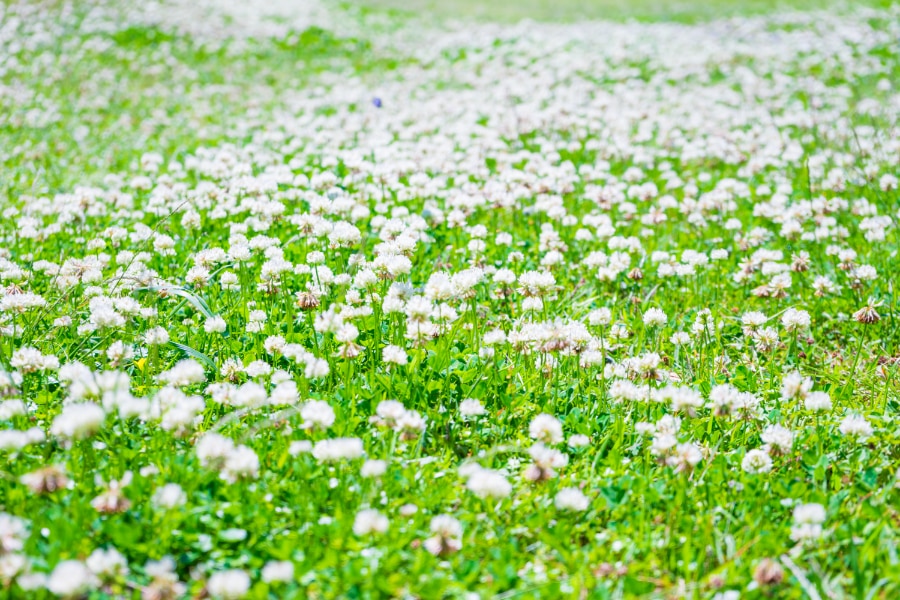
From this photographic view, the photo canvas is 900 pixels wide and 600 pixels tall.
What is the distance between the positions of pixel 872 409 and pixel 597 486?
5.10 feet

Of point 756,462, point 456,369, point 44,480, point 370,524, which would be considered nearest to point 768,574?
point 756,462

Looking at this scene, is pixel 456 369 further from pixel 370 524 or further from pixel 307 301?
pixel 370 524

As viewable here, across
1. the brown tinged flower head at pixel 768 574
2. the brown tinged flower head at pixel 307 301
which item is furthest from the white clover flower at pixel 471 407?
the brown tinged flower head at pixel 768 574

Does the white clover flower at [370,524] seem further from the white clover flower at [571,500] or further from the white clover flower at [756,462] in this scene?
the white clover flower at [756,462]

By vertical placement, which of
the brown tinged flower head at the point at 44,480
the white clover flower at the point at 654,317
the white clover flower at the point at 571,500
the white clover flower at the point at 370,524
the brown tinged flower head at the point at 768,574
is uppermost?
the white clover flower at the point at 654,317

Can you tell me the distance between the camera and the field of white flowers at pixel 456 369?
2.66m

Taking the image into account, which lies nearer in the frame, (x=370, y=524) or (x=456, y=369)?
(x=370, y=524)

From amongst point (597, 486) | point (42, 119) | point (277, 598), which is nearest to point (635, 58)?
point (42, 119)

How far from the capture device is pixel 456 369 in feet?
12.6

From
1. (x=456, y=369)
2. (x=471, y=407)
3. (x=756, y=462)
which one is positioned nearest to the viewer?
(x=756, y=462)

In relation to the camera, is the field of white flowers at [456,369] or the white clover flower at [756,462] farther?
the white clover flower at [756,462]

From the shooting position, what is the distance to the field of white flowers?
8.71 feet

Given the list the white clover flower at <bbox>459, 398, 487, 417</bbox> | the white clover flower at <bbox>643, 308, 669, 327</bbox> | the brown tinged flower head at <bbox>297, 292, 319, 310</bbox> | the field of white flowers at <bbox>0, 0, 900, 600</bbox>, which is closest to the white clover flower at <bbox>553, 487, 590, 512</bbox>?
the field of white flowers at <bbox>0, 0, 900, 600</bbox>

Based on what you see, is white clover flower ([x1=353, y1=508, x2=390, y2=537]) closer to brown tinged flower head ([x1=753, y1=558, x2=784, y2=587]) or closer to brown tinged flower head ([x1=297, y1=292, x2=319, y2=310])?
brown tinged flower head ([x1=753, y1=558, x2=784, y2=587])
